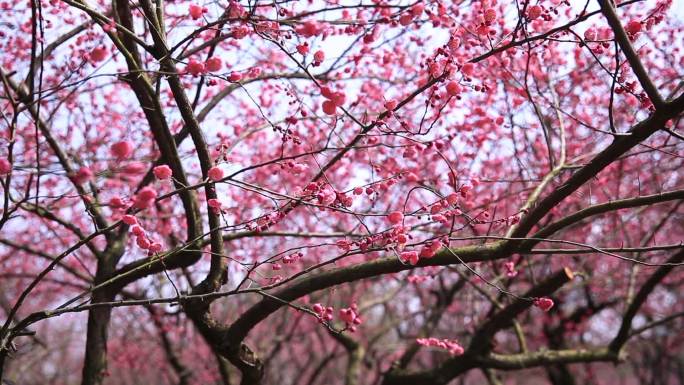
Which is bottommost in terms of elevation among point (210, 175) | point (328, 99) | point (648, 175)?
point (210, 175)

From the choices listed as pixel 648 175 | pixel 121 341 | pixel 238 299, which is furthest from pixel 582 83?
pixel 121 341

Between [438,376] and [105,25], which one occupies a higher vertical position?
[105,25]

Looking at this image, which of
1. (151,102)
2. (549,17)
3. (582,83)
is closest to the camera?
(549,17)

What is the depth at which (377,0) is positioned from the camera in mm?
4531

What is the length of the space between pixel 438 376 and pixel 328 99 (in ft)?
12.4

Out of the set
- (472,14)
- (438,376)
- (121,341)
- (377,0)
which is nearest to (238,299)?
(121,341)

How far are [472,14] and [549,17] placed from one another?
2.48 m

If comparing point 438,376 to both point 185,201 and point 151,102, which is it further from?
point 151,102

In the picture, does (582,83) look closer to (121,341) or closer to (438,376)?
(438,376)

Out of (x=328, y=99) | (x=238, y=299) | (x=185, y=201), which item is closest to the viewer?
(x=328, y=99)

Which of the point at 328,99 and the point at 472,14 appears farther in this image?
the point at 472,14

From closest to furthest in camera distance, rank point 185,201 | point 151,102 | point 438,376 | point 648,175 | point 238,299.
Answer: point 151,102 → point 185,201 → point 438,376 → point 648,175 → point 238,299

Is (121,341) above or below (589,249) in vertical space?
above

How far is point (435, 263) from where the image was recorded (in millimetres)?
3781
